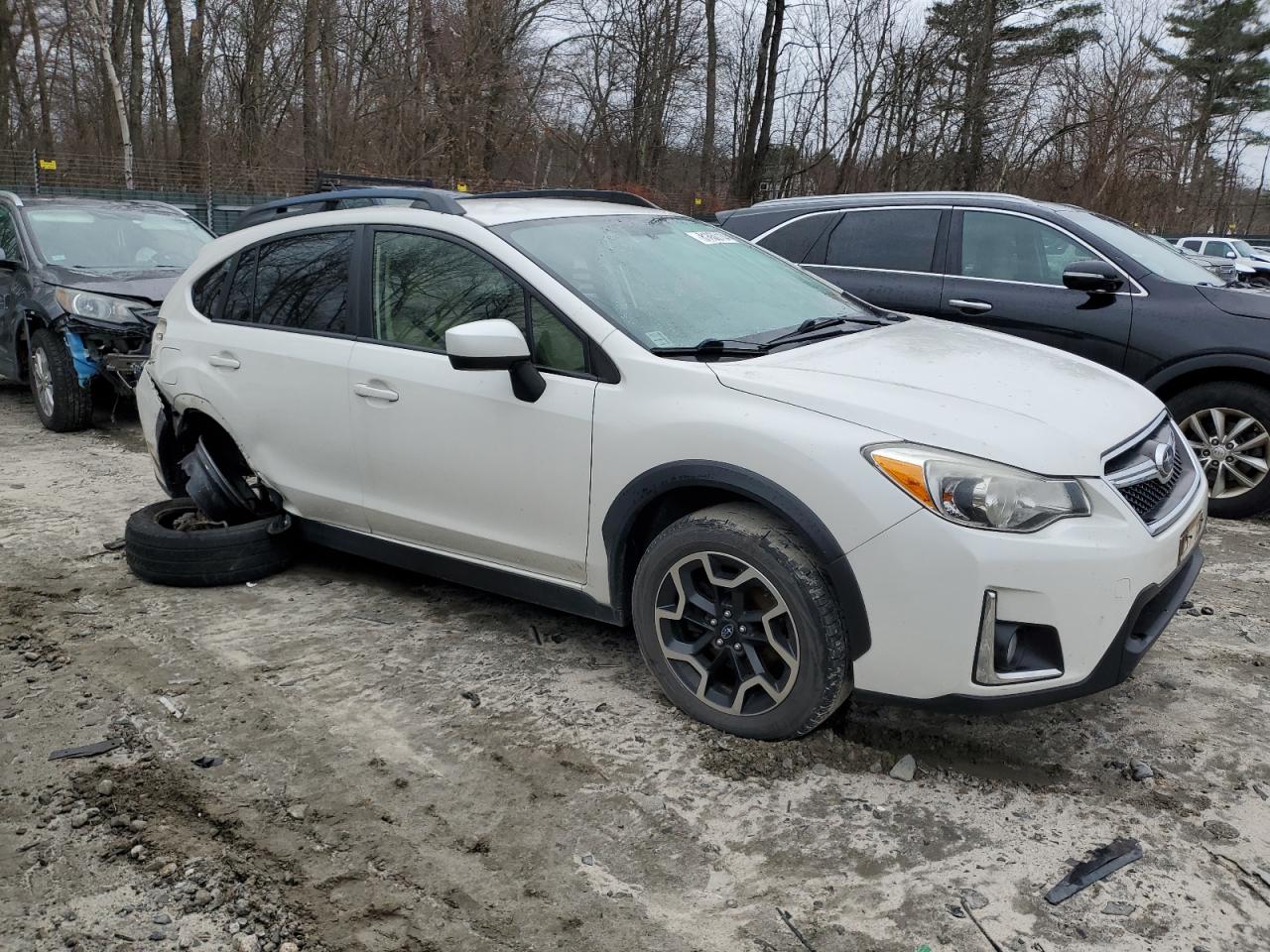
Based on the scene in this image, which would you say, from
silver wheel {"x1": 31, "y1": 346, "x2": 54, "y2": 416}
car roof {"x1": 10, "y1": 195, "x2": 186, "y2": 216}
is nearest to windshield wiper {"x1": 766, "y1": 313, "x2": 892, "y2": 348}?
silver wheel {"x1": 31, "y1": 346, "x2": 54, "y2": 416}

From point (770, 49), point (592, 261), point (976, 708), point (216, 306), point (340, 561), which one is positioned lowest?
point (340, 561)

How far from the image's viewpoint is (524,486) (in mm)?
3494

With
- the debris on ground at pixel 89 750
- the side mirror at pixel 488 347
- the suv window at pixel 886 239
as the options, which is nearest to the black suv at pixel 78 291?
the debris on ground at pixel 89 750

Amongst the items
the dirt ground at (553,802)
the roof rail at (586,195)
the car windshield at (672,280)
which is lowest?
the dirt ground at (553,802)

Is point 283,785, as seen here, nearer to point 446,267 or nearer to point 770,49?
point 446,267

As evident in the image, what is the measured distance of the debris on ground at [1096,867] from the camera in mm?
2471

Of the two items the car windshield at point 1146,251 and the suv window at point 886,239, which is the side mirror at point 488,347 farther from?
the car windshield at point 1146,251

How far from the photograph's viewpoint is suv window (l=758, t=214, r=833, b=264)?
688 centimetres

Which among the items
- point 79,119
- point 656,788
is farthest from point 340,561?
point 79,119

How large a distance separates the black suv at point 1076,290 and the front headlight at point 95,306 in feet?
15.0

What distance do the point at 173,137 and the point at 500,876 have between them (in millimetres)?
33812

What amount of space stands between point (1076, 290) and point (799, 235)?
1862 mm

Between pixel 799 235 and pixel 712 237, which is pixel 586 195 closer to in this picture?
pixel 712 237

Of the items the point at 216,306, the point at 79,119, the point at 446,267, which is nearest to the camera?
the point at 446,267
